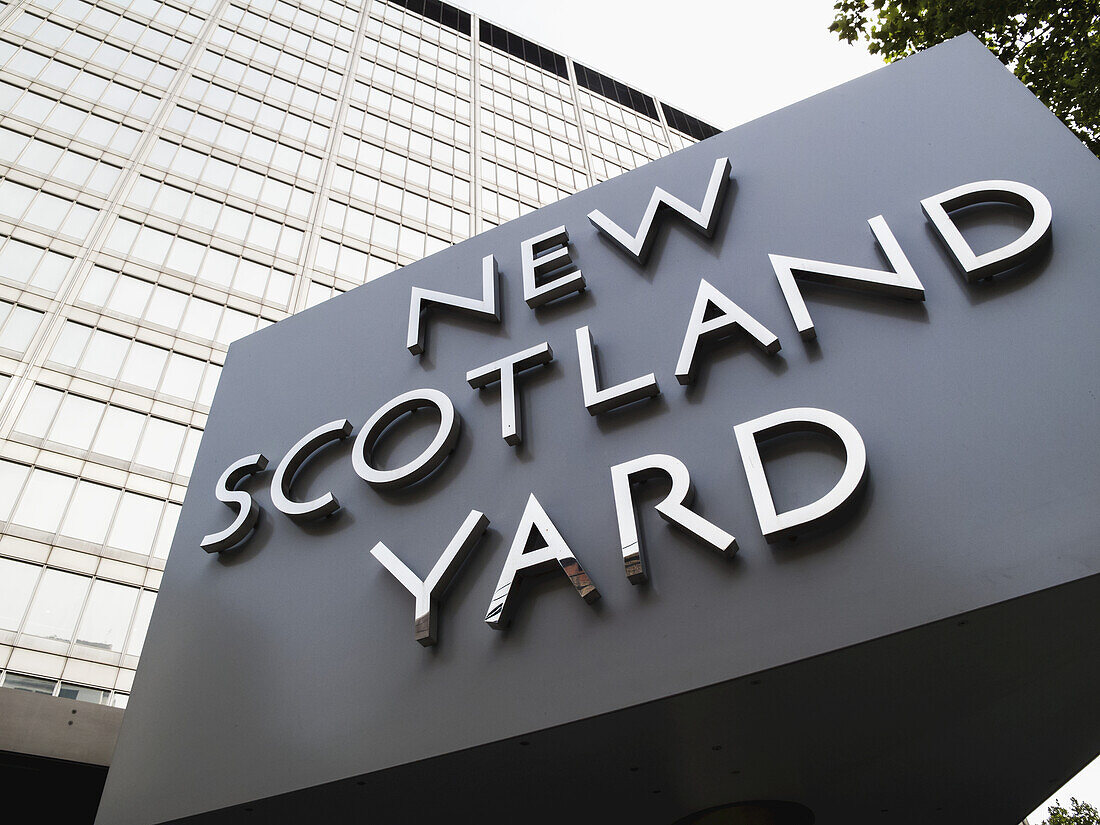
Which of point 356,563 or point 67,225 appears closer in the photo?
point 356,563

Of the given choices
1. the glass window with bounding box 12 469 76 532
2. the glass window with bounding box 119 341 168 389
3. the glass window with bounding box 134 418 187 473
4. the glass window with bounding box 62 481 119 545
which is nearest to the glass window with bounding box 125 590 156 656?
the glass window with bounding box 62 481 119 545

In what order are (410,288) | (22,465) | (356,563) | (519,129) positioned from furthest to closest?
(519,129) < (22,465) < (410,288) < (356,563)

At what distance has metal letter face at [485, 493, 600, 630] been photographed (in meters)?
5.52

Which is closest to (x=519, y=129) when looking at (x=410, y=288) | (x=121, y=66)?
(x=121, y=66)

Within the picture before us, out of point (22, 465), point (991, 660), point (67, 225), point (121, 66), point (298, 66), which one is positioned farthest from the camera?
point (298, 66)

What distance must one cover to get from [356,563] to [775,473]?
3422 millimetres

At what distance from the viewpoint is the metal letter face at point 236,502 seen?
24.0 feet

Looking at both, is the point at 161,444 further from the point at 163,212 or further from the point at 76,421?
the point at 163,212

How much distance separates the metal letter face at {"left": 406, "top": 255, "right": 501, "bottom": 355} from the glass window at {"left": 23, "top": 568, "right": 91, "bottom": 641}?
70.4 ft

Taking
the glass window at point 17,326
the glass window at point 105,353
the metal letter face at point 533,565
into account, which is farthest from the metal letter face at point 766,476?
the glass window at point 17,326

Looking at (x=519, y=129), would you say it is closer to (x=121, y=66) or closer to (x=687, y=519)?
(x=121, y=66)

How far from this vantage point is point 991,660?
4.92 metres

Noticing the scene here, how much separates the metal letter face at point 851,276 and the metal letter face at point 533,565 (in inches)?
94.5

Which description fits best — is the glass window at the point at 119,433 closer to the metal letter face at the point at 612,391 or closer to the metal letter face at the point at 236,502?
the metal letter face at the point at 236,502
